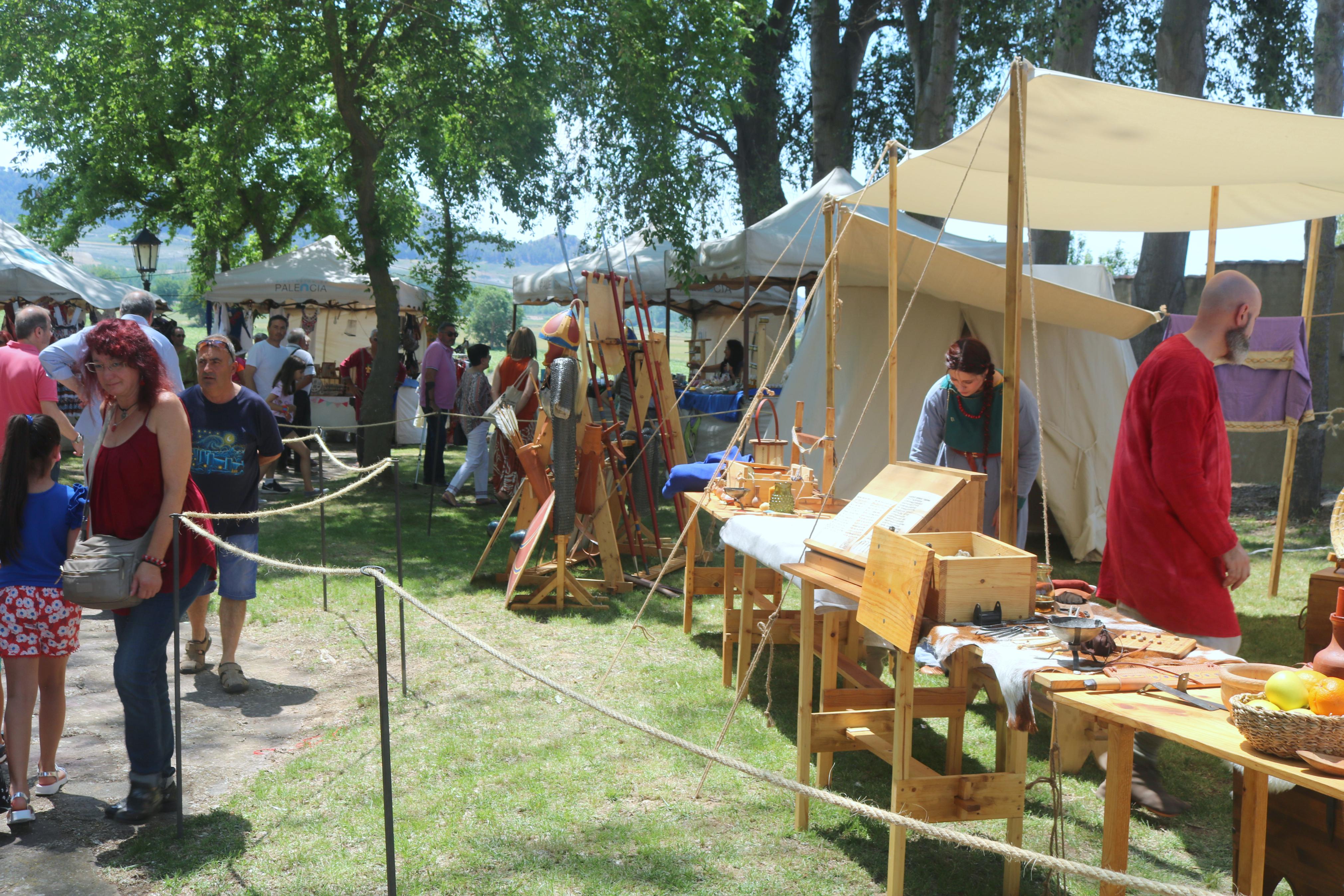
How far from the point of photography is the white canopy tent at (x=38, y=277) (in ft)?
38.5

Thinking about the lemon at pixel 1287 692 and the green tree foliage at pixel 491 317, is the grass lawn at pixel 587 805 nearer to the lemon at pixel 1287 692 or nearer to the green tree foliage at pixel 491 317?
the lemon at pixel 1287 692

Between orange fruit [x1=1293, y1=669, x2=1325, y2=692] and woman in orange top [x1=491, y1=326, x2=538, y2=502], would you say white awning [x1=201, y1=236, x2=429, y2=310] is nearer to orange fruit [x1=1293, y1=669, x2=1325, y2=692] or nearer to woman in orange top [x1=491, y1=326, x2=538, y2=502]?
woman in orange top [x1=491, y1=326, x2=538, y2=502]

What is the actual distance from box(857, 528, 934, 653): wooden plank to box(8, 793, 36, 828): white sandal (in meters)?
2.66

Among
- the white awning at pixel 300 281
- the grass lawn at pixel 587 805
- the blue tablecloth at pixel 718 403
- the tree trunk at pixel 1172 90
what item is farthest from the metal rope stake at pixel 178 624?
the white awning at pixel 300 281

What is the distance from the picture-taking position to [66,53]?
1445cm

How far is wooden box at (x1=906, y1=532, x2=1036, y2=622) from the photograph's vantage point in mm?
2496

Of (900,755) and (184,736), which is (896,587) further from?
(184,736)

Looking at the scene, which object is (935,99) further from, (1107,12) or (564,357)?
(564,357)

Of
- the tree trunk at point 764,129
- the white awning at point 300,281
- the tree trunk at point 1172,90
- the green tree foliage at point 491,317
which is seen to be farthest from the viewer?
the green tree foliage at point 491,317

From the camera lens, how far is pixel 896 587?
8.50 ft

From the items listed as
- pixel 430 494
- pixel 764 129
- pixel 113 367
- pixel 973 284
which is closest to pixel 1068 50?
pixel 973 284

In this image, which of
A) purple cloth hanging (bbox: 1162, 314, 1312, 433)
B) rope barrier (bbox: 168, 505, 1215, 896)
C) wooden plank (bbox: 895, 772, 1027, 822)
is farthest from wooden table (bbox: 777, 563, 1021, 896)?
purple cloth hanging (bbox: 1162, 314, 1312, 433)

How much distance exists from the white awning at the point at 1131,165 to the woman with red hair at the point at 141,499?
256 cm

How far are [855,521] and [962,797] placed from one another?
0.91 meters
